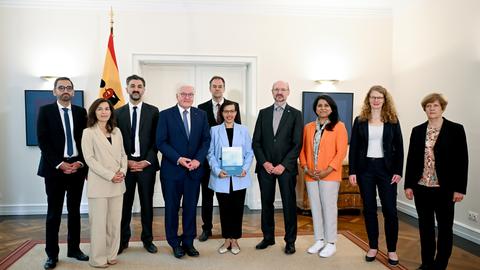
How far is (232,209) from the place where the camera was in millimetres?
3574

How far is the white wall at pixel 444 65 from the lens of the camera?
166 inches

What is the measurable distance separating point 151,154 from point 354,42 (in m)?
3.72

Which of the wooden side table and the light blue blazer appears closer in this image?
the light blue blazer

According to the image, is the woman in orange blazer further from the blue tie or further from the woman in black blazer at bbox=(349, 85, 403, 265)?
the blue tie

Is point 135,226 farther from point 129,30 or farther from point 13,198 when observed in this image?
point 129,30

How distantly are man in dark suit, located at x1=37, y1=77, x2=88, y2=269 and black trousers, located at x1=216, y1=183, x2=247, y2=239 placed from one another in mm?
1252

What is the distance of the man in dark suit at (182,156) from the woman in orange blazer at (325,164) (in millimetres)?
987

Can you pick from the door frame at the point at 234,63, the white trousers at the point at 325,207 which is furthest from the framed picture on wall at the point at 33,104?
the white trousers at the point at 325,207

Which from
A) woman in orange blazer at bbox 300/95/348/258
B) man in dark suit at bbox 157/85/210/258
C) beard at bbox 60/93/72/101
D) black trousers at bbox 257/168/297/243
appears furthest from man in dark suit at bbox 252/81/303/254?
beard at bbox 60/93/72/101

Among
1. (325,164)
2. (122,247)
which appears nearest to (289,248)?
(325,164)

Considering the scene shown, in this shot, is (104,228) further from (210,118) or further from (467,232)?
(467,232)

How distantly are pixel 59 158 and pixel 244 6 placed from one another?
3450mm

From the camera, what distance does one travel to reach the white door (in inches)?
225

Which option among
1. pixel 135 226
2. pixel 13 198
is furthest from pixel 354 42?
pixel 13 198
